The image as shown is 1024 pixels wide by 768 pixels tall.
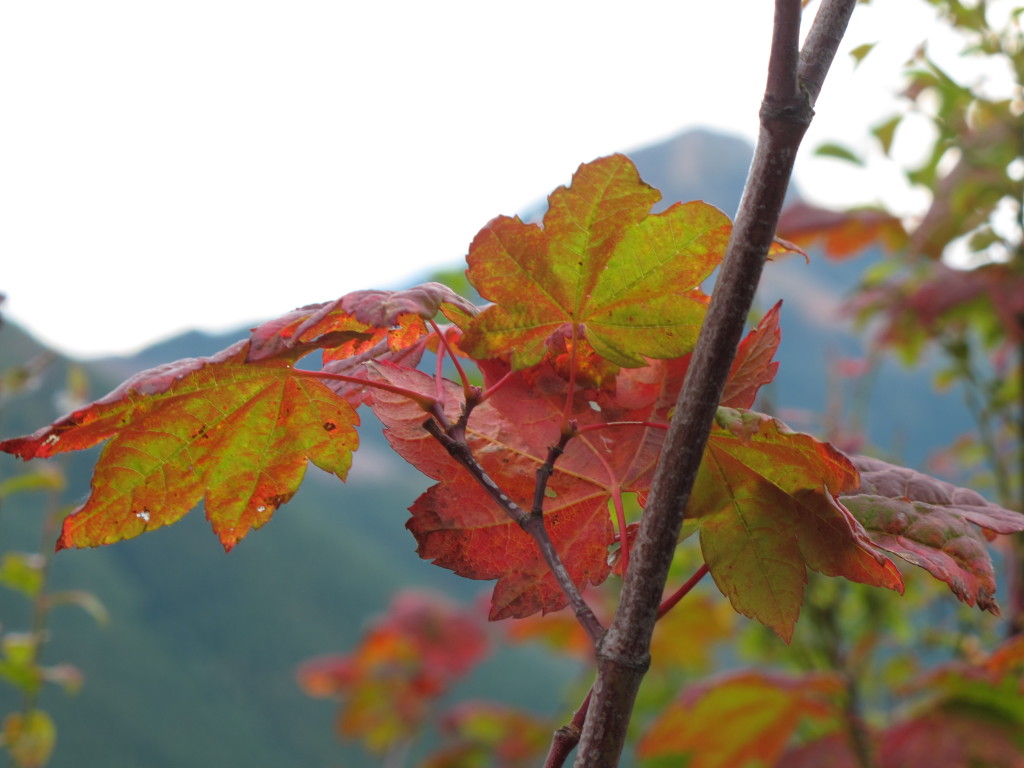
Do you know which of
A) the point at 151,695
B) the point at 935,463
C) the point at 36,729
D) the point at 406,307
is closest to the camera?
the point at 406,307

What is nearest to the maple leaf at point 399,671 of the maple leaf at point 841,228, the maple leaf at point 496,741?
the maple leaf at point 496,741

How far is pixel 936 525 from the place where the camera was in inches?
15.6

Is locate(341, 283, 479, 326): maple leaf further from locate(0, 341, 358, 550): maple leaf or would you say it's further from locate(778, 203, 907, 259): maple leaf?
locate(778, 203, 907, 259): maple leaf

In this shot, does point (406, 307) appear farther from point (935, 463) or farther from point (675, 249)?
point (935, 463)

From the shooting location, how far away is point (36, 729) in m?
1.25

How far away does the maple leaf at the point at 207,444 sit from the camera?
394 mm

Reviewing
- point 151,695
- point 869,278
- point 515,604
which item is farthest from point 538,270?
point 151,695

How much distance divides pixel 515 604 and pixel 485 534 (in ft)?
0.13

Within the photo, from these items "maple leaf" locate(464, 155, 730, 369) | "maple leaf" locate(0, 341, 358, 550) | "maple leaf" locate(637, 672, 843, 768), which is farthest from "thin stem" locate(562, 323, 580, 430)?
"maple leaf" locate(637, 672, 843, 768)

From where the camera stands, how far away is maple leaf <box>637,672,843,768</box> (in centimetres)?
122

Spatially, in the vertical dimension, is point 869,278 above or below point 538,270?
below

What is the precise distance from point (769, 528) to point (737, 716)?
3.22ft

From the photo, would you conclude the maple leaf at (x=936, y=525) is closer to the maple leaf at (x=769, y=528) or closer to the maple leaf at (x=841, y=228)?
the maple leaf at (x=769, y=528)

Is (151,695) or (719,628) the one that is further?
(151,695)
